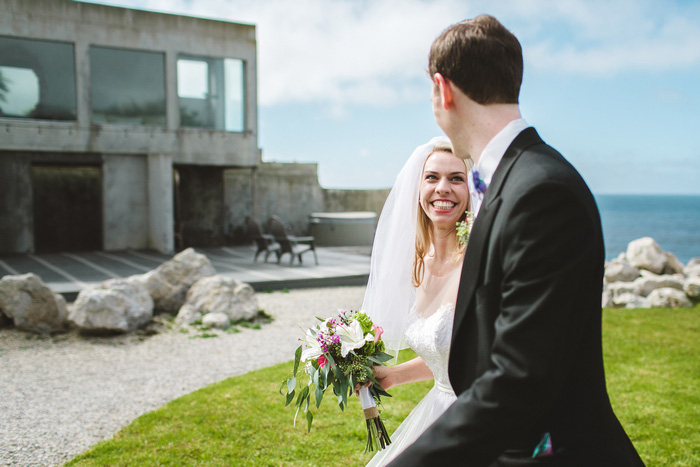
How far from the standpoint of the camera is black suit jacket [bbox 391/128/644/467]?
Answer: 51.0 inches

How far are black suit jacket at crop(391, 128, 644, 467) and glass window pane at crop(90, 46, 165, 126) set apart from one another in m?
18.0

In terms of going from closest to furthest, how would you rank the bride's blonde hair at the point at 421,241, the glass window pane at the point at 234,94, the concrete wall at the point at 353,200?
the bride's blonde hair at the point at 421,241
the glass window pane at the point at 234,94
the concrete wall at the point at 353,200

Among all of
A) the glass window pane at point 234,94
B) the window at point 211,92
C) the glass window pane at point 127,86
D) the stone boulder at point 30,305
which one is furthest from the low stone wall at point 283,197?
the stone boulder at point 30,305

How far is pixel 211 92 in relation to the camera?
745 inches

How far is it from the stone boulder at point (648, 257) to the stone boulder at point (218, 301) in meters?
9.98

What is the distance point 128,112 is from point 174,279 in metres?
9.54

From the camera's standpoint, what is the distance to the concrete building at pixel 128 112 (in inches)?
645

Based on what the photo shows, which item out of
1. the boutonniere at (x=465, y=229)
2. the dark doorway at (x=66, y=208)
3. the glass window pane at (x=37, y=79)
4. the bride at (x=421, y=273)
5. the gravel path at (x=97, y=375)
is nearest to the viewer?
the boutonniere at (x=465, y=229)

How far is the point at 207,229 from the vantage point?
21188 mm

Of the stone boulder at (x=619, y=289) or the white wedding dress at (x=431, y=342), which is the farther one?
the stone boulder at (x=619, y=289)

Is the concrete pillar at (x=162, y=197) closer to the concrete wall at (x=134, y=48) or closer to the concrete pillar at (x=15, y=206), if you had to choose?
the concrete wall at (x=134, y=48)

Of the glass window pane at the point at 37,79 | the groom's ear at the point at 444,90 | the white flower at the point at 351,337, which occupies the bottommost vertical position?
the white flower at the point at 351,337

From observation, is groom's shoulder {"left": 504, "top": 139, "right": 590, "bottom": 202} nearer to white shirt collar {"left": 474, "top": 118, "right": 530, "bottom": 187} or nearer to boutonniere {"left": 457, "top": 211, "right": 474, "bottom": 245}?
white shirt collar {"left": 474, "top": 118, "right": 530, "bottom": 187}

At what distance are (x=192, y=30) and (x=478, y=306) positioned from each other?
752 inches
